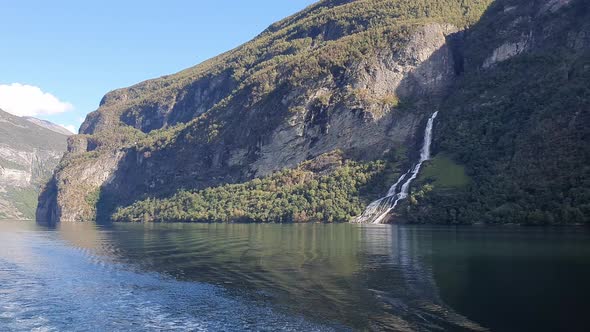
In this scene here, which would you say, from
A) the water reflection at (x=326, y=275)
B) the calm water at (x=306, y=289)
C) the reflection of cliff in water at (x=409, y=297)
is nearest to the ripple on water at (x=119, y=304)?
the calm water at (x=306, y=289)

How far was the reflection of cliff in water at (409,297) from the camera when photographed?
3647 cm

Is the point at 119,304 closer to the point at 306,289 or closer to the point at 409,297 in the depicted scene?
the point at 306,289

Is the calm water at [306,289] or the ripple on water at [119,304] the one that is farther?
the ripple on water at [119,304]

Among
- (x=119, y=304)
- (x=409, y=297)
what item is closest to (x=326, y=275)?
(x=409, y=297)

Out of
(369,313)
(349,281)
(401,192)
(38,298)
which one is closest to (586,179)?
(401,192)

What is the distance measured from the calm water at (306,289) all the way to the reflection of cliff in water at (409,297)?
0.10 m

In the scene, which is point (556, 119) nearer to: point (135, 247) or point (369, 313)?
point (135, 247)

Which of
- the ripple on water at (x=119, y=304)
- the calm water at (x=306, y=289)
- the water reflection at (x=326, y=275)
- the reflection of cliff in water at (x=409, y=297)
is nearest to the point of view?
the reflection of cliff in water at (x=409, y=297)

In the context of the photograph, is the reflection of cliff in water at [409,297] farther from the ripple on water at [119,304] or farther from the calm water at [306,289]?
the ripple on water at [119,304]

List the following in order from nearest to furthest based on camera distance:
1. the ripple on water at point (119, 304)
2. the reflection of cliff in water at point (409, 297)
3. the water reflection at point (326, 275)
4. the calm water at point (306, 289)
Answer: the reflection of cliff in water at point (409, 297)
the calm water at point (306, 289)
the ripple on water at point (119, 304)
the water reflection at point (326, 275)

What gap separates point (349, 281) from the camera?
53375 millimetres

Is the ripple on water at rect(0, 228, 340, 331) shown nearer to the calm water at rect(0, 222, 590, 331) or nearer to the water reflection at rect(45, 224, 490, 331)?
the calm water at rect(0, 222, 590, 331)

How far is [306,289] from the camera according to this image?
163ft

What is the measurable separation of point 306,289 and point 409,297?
377 inches
